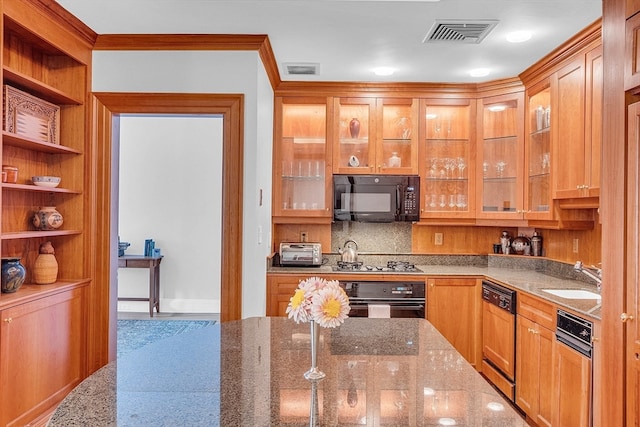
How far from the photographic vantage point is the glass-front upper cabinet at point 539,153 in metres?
3.38

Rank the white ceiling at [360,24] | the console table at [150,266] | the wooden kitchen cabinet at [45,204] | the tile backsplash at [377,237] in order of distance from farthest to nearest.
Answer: the console table at [150,266] → the tile backsplash at [377,237] → the white ceiling at [360,24] → the wooden kitchen cabinet at [45,204]

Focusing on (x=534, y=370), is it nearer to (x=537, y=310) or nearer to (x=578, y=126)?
(x=537, y=310)

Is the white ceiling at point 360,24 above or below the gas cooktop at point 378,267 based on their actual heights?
above

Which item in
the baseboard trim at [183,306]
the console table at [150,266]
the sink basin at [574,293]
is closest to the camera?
the sink basin at [574,293]

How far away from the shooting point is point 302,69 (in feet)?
11.7

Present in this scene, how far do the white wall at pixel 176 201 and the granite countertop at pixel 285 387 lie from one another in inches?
167

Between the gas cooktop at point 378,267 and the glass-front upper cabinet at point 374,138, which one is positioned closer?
the gas cooktop at point 378,267

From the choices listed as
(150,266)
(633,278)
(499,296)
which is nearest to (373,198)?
(499,296)

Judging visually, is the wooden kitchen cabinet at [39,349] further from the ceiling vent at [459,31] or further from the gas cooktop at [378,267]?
the ceiling vent at [459,31]

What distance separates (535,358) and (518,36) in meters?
2.15

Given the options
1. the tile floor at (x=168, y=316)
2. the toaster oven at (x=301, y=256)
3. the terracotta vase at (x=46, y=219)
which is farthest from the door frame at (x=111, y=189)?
the tile floor at (x=168, y=316)

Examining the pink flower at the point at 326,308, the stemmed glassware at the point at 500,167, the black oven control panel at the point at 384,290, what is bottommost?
the black oven control panel at the point at 384,290

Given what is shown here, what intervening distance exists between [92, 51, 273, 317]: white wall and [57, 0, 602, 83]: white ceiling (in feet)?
0.58

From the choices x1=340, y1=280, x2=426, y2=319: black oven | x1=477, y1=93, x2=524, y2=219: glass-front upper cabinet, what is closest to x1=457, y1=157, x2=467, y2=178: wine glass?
x1=477, y1=93, x2=524, y2=219: glass-front upper cabinet
